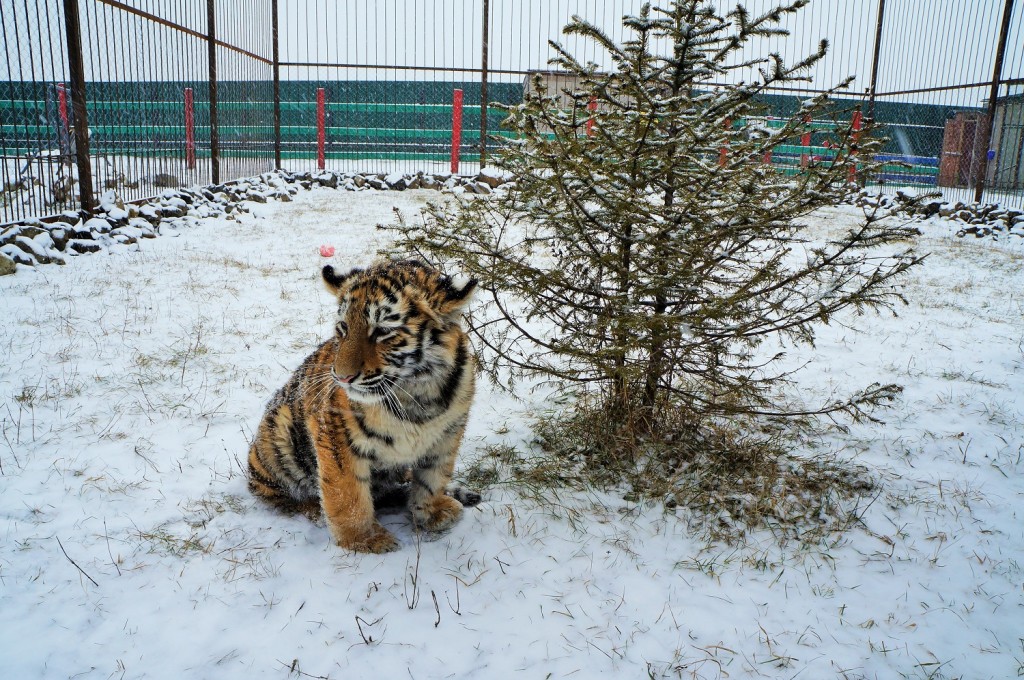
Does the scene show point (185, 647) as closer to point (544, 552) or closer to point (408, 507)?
point (408, 507)

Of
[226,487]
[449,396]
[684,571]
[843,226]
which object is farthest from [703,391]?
[843,226]

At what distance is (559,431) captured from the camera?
164 inches

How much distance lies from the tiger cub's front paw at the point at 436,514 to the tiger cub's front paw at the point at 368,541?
0.58 ft

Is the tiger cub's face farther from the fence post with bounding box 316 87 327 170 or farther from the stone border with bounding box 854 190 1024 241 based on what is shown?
the fence post with bounding box 316 87 327 170

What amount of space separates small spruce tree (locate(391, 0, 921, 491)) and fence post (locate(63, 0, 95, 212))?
7905 mm

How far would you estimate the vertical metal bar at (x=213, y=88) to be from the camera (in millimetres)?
13367

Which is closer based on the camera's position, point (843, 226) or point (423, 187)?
point (843, 226)

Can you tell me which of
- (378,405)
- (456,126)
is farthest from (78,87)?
(456,126)

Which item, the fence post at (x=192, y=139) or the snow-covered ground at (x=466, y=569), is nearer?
the snow-covered ground at (x=466, y=569)

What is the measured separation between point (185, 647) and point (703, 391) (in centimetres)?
286

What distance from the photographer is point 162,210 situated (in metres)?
11.0

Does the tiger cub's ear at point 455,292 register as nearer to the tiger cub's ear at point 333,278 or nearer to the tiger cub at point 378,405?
the tiger cub at point 378,405

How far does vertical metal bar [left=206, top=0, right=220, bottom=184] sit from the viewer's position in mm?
13367

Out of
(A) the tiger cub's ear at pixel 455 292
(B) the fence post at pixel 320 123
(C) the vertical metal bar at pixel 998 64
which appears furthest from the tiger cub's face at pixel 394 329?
(B) the fence post at pixel 320 123
